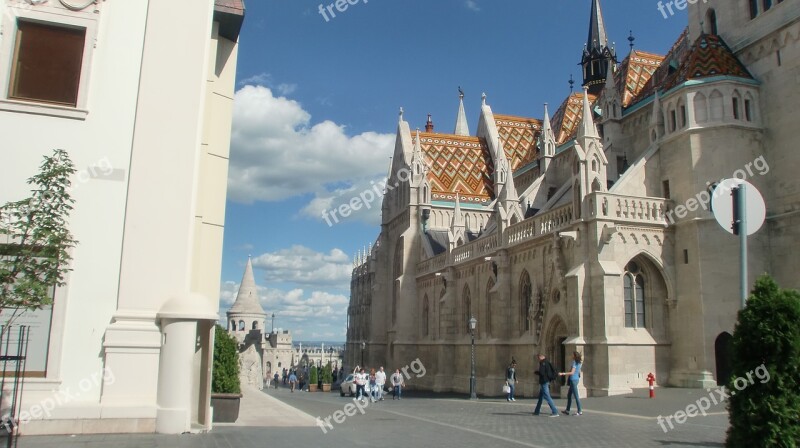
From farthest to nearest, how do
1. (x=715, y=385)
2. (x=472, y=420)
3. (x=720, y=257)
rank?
(x=720, y=257), (x=715, y=385), (x=472, y=420)

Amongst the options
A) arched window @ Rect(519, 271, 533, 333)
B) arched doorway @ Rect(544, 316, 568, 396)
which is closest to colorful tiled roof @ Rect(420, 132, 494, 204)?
arched window @ Rect(519, 271, 533, 333)

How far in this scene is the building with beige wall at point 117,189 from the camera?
9.16 metres

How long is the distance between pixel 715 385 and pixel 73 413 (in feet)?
60.1

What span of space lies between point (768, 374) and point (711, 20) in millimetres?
22585

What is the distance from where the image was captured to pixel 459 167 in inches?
1735

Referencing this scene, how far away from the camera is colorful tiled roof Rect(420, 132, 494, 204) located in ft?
138

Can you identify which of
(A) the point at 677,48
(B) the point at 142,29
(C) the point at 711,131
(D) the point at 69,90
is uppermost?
(A) the point at 677,48

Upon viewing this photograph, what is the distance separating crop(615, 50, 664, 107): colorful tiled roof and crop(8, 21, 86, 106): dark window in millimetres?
26011

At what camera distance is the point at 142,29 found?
10.4 meters

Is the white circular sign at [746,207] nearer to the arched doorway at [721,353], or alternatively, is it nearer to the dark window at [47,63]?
the dark window at [47,63]

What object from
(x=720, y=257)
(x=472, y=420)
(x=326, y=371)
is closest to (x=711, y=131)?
(x=720, y=257)

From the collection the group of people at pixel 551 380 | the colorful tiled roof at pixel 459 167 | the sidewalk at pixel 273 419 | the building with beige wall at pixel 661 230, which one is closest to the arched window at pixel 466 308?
the building with beige wall at pixel 661 230

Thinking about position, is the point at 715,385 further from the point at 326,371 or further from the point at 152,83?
the point at 326,371

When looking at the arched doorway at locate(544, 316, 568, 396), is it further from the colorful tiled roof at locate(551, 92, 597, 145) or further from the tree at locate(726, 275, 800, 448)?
the tree at locate(726, 275, 800, 448)
